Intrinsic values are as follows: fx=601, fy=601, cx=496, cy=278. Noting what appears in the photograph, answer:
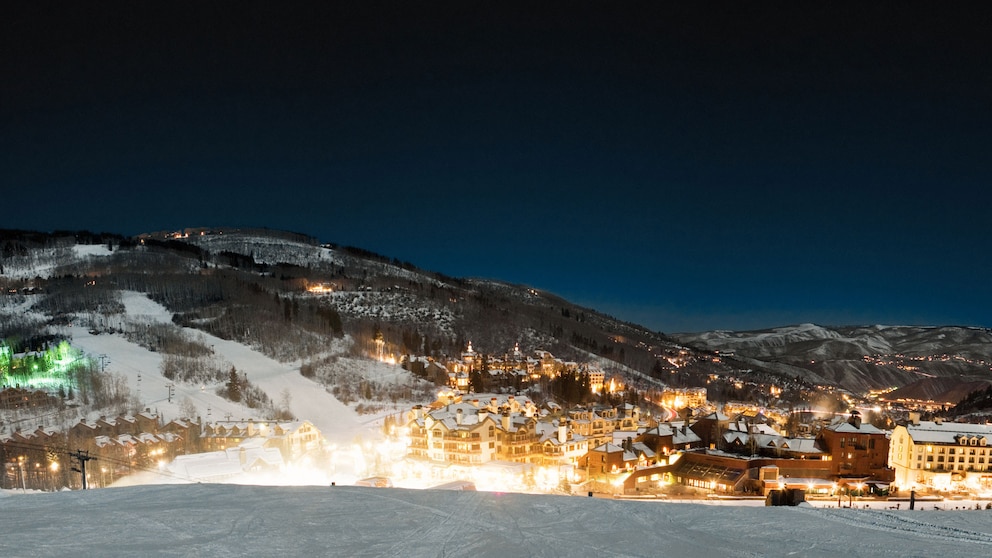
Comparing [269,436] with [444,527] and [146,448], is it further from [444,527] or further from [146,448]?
[444,527]

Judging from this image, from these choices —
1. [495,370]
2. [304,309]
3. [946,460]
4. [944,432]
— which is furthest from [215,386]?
[944,432]

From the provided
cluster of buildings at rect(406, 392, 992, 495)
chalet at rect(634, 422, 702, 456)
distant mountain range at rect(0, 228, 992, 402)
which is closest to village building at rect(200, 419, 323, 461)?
cluster of buildings at rect(406, 392, 992, 495)

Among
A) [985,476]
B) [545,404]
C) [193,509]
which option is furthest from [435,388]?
[193,509]

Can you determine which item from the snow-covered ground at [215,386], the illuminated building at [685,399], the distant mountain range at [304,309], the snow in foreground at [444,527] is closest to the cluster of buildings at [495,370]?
the distant mountain range at [304,309]

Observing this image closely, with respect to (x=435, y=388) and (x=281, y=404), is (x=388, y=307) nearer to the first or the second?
(x=435, y=388)

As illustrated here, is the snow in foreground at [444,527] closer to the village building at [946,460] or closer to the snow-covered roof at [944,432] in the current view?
the village building at [946,460]

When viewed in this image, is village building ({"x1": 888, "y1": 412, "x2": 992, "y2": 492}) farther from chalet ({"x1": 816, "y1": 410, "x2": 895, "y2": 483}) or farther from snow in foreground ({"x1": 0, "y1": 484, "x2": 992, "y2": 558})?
snow in foreground ({"x1": 0, "y1": 484, "x2": 992, "y2": 558})
